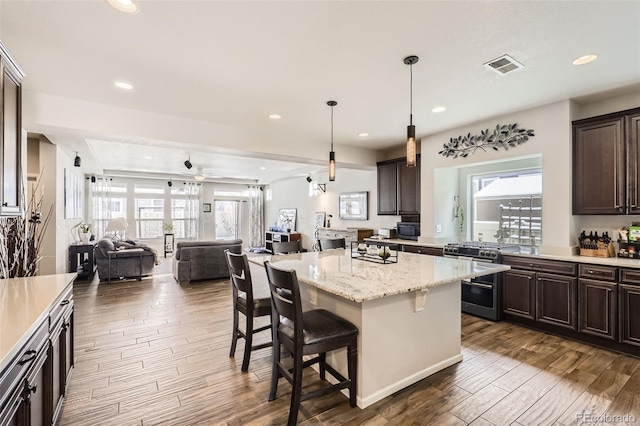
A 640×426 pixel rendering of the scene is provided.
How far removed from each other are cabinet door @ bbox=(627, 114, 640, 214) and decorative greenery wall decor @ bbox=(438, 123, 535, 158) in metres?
0.89

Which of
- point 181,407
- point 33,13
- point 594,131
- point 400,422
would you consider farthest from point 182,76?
point 594,131

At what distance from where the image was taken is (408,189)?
18.3 feet

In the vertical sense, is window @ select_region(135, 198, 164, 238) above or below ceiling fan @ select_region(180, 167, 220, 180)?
below

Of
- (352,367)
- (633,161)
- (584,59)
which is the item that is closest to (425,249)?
(633,161)

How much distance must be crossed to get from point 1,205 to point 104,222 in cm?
877

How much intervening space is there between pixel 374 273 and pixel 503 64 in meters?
2.18

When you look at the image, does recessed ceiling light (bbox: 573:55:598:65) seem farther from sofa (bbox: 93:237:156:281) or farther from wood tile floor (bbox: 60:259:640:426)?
sofa (bbox: 93:237:156:281)

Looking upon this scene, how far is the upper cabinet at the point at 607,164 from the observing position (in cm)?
319

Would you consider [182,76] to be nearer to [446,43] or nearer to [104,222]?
[446,43]

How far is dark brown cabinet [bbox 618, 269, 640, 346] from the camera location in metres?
2.95

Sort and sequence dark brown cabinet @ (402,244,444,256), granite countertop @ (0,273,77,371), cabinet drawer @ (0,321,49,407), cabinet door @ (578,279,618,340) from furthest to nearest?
1. dark brown cabinet @ (402,244,444,256)
2. cabinet door @ (578,279,618,340)
3. granite countertop @ (0,273,77,371)
4. cabinet drawer @ (0,321,49,407)

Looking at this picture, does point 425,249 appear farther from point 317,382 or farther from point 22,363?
point 22,363

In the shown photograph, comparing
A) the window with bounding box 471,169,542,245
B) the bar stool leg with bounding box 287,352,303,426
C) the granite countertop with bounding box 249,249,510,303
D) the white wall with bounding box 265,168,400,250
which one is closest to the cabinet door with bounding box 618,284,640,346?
the window with bounding box 471,169,542,245

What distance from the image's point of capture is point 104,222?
30.8 ft
